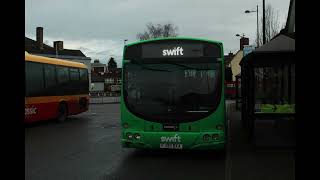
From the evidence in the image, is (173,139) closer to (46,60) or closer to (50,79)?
(50,79)

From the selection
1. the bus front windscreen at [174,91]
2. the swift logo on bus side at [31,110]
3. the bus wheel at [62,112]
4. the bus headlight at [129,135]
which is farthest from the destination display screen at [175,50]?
the bus wheel at [62,112]

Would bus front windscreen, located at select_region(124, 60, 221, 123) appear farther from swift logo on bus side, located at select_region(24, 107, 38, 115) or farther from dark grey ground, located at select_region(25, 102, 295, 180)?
swift logo on bus side, located at select_region(24, 107, 38, 115)

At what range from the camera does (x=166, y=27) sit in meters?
84.1

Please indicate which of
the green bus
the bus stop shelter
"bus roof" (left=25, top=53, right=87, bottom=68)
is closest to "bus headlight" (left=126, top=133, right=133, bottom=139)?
the green bus

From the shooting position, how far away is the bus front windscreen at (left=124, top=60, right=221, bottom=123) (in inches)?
397

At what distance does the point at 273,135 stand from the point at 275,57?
3389mm

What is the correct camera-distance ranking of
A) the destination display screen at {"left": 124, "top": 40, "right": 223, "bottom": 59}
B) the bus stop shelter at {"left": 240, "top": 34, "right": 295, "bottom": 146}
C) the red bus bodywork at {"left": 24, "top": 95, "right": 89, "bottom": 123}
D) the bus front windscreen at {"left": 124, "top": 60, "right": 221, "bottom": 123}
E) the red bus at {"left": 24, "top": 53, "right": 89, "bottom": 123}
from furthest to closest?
the red bus at {"left": 24, "top": 53, "right": 89, "bottom": 123} → the red bus bodywork at {"left": 24, "top": 95, "right": 89, "bottom": 123} → the bus stop shelter at {"left": 240, "top": 34, "right": 295, "bottom": 146} → the destination display screen at {"left": 124, "top": 40, "right": 223, "bottom": 59} → the bus front windscreen at {"left": 124, "top": 60, "right": 221, "bottom": 123}

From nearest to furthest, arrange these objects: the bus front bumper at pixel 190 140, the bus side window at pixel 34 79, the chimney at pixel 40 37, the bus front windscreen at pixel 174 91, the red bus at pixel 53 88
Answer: the bus front bumper at pixel 190 140 → the bus front windscreen at pixel 174 91 → the bus side window at pixel 34 79 → the red bus at pixel 53 88 → the chimney at pixel 40 37

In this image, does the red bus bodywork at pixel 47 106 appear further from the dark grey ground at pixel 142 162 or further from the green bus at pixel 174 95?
the green bus at pixel 174 95

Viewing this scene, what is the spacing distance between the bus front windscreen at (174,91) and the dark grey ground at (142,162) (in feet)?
3.46

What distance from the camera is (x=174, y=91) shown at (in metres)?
10.2

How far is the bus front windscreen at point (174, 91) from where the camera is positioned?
10086mm

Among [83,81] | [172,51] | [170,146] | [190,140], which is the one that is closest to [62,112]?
[83,81]
